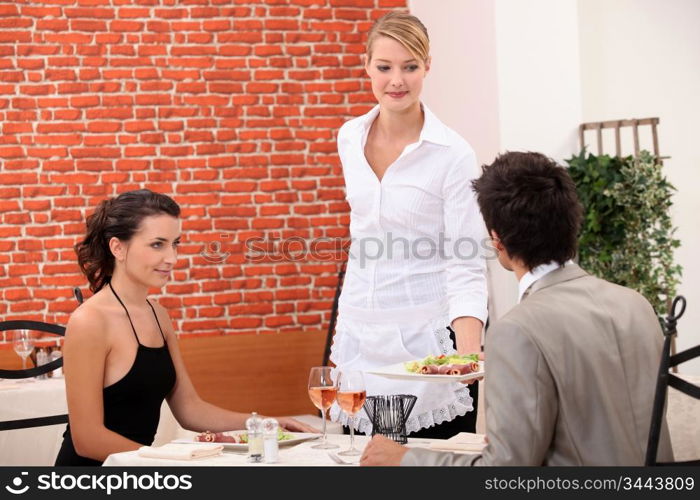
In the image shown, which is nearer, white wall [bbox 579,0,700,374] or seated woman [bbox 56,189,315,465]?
seated woman [bbox 56,189,315,465]

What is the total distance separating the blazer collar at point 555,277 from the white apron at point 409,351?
0.73 metres

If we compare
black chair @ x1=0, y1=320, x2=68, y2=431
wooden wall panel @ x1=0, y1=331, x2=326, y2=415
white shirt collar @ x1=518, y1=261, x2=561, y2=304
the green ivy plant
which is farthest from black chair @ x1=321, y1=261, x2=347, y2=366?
white shirt collar @ x1=518, y1=261, x2=561, y2=304

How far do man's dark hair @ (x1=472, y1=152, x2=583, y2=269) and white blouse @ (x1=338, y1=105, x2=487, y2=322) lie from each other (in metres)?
0.69

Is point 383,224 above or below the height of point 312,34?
below

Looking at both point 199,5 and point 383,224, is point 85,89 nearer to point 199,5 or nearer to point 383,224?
point 199,5

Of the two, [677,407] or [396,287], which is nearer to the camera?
[396,287]

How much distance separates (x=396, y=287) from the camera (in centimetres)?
233

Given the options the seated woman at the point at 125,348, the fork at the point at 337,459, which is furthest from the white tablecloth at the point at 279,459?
the seated woman at the point at 125,348

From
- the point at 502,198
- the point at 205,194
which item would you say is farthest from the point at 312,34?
the point at 502,198

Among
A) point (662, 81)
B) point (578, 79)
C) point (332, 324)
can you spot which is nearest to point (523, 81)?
point (578, 79)

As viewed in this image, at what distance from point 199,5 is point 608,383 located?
15.3 feet

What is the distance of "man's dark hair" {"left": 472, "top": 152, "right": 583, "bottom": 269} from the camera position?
62.1 inches

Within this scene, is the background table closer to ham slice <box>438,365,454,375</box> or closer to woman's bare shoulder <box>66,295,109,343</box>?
woman's bare shoulder <box>66,295,109,343</box>

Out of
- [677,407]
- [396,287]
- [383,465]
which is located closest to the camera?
[383,465]
